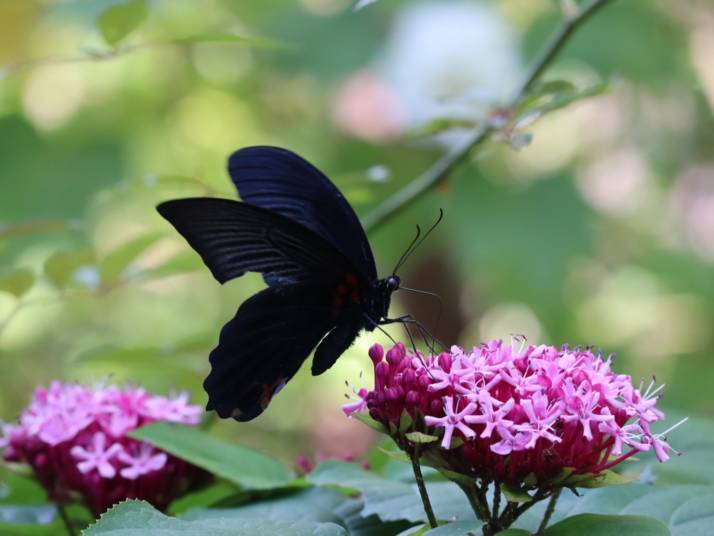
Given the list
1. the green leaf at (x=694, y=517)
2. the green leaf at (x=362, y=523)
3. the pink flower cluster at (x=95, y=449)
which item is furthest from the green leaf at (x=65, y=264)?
the green leaf at (x=694, y=517)

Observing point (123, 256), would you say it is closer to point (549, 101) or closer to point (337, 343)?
point (337, 343)

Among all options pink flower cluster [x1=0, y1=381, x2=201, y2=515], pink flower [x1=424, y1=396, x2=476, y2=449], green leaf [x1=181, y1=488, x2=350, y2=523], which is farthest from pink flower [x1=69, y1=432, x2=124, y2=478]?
pink flower [x1=424, y1=396, x2=476, y2=449]

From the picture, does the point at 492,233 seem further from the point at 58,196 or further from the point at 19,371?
the point at 19,371

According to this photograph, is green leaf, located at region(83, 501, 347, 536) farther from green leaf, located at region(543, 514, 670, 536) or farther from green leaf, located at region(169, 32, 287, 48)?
green leaf, located at region(169, 32, 287, 48)

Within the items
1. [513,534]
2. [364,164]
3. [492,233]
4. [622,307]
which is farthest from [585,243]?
[513,534]

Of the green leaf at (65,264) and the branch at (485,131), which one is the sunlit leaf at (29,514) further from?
the branch at (485,131)

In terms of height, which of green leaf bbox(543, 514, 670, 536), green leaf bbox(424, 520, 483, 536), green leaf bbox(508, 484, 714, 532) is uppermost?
green leaf bbox(508, 484, 714, 532)
